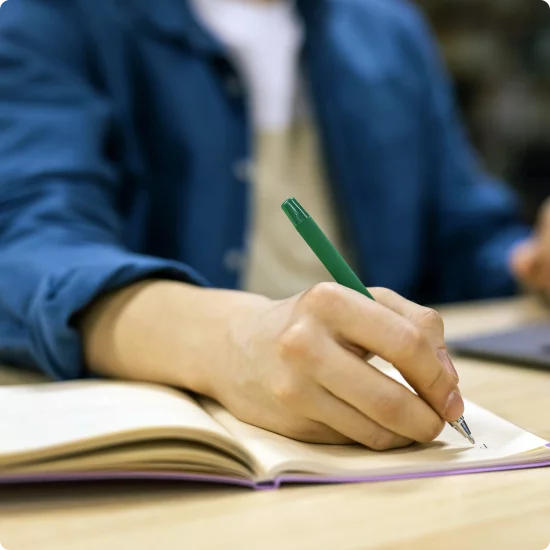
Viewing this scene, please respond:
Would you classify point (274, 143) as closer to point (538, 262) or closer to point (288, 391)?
point (538, 262)

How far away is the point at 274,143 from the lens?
43.3 inches

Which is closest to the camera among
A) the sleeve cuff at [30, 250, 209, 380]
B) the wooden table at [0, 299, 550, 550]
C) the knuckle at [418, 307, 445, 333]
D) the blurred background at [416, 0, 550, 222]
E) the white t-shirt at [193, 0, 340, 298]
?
the wooden table at [0, 299, 550, 550]

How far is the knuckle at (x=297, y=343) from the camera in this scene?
411 mm

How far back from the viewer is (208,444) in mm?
402

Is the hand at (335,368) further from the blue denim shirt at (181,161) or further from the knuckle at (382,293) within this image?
the blue denim shirt at (181,161)

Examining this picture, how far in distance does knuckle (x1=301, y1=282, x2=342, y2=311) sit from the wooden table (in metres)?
0.10

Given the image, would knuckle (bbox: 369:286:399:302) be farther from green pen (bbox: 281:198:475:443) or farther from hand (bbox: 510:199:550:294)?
hand (bbox: 510:199:550:294)

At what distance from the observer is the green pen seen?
0.44m

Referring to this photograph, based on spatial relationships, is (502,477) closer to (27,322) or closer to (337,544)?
(337,544)

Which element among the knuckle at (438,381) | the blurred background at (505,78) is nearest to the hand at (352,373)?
the knuckle at (438,381)

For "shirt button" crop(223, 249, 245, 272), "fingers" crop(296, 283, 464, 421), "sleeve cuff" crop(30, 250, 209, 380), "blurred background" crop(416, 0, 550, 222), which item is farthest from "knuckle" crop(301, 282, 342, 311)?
"blurred background" crop(416, 0, 550, 222)

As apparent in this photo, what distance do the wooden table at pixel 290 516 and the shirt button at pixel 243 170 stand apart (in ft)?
2.20

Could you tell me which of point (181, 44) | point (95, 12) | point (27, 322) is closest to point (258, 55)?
point (181, 44)

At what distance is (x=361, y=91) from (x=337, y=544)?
0.93 meters
